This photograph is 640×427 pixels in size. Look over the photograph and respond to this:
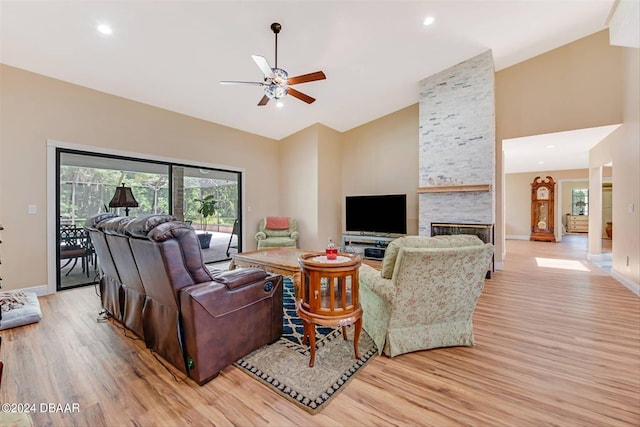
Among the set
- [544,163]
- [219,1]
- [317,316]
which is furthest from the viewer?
[544,163]

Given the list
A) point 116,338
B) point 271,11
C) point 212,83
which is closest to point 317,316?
point 116,338

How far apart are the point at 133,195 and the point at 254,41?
3135 millimetres

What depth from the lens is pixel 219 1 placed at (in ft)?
9.32

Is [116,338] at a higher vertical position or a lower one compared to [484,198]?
lower

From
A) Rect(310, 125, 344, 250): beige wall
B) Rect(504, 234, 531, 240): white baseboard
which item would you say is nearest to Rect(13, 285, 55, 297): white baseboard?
Rect(310, 125, 344, 250): beige wall

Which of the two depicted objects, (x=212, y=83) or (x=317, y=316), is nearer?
(x=317, y=316)

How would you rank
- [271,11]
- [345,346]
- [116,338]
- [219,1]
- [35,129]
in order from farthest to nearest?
[35,129] < [271,11] < [219,1] < [116,338] < [345,346]

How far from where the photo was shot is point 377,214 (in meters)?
6.12

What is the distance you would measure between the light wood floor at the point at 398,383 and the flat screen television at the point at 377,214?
313cm

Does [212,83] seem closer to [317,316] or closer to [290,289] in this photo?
[290,289]

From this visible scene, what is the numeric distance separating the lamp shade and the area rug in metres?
3.41

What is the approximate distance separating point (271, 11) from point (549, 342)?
14.3 feet

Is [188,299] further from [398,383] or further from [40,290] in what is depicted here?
[40,290]

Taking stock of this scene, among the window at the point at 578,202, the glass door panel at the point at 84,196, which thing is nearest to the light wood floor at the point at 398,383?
the glass door panel at the point at 84,196
